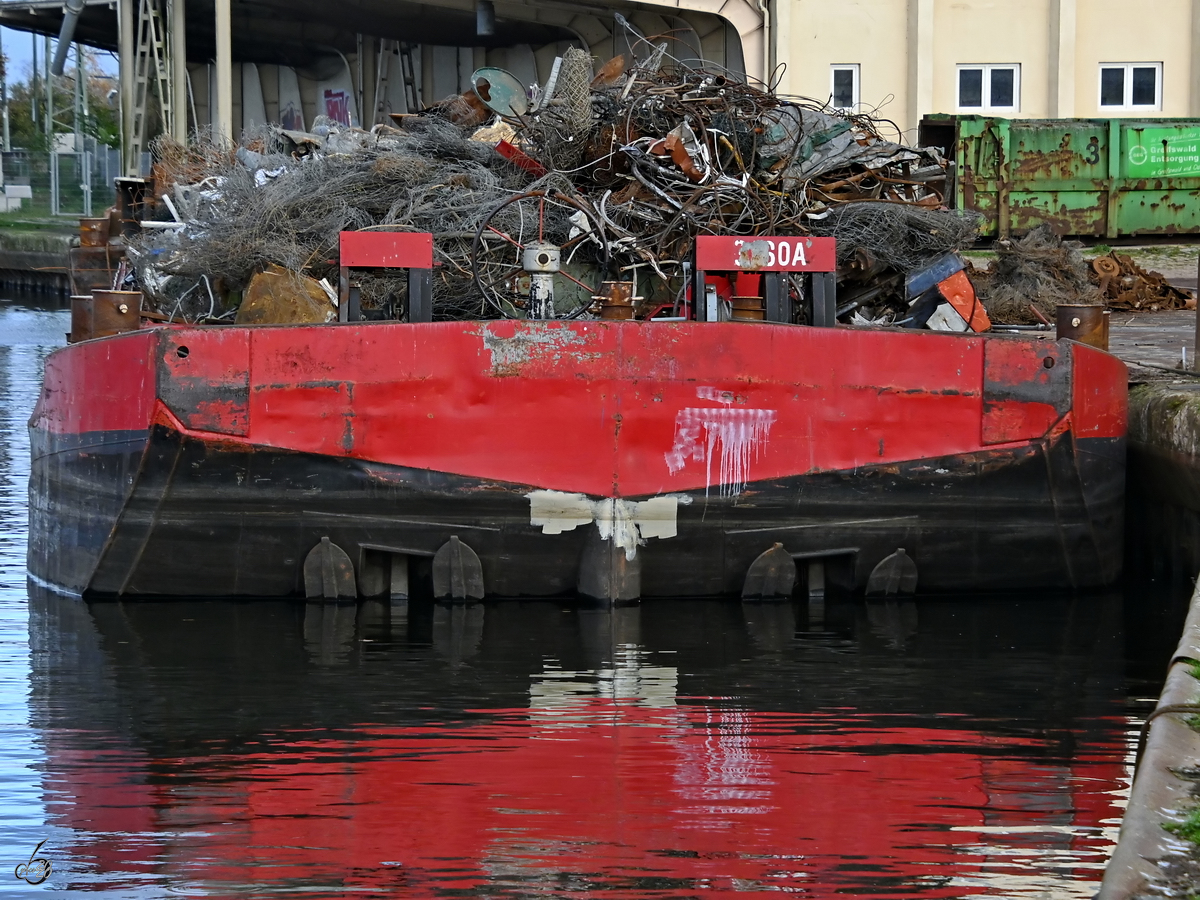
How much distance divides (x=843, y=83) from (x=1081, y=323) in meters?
12.0

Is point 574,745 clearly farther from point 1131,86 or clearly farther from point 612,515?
point 1131,86

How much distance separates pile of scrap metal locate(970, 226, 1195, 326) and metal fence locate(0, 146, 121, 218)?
102 feet

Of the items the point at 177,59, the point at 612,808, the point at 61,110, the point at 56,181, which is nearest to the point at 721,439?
the point at 612,808

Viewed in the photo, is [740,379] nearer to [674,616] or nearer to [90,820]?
[674,616]

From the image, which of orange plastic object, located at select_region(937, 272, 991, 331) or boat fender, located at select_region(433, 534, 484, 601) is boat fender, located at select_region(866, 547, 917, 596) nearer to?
orange plastic object, located at select_region(937, 272, 991, 331)

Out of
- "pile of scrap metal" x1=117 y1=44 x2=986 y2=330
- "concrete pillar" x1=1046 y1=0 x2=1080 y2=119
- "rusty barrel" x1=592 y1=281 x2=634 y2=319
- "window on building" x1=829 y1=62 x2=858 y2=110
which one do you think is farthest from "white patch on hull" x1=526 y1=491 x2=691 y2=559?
"concrete pillar" x1=1046 y1=0 x2=1080 y2=119

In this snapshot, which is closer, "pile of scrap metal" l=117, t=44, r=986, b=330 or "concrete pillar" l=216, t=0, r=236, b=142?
"pile of scrap metal" l=117, t=44, r=986, b=330

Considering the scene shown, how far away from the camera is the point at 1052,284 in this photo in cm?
1113

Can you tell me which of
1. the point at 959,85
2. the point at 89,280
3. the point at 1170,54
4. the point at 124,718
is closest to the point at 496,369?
the point at 124,718

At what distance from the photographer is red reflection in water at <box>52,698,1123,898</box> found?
4238mm

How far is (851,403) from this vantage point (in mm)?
7438

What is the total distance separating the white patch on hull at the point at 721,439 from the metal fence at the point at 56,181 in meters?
35.2

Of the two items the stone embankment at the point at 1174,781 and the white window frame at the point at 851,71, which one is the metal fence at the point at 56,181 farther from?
the stone embankment at the point at 1174,781

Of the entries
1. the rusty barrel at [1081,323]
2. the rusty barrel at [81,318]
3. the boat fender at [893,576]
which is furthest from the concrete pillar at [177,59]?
the boat fender at [893,576]
